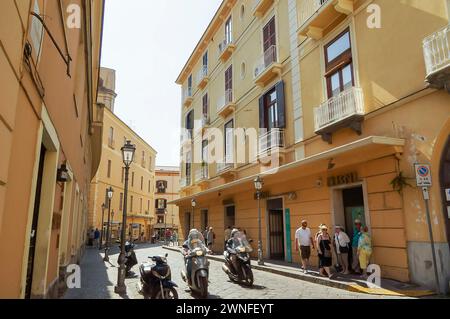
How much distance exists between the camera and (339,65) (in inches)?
472

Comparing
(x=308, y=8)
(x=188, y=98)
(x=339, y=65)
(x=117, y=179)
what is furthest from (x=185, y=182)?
(x=339, y=65)

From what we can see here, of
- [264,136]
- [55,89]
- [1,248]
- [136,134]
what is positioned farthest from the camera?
[136,134]

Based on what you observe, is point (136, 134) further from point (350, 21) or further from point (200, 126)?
point (350, 21)

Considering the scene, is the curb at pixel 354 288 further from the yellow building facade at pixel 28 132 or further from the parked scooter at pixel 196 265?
the yellow building facade at pixel 28 132

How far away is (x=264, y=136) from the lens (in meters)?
16.0

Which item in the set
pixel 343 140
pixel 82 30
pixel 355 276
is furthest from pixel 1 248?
pixel 343 140

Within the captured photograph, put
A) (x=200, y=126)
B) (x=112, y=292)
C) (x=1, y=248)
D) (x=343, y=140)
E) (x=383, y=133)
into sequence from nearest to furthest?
(x=1, y=248)
(x=112, y=292)
(x=383, y=133)
(x=343, y=140)
(x=200, y=126)

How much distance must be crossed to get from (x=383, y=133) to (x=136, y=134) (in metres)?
39.3

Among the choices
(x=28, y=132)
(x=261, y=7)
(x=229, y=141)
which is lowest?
(x=28, y=132)

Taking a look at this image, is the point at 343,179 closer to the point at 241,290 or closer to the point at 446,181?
the point at 446,181

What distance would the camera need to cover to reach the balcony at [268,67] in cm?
1560

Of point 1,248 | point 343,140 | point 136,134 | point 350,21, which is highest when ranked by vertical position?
point 136,134

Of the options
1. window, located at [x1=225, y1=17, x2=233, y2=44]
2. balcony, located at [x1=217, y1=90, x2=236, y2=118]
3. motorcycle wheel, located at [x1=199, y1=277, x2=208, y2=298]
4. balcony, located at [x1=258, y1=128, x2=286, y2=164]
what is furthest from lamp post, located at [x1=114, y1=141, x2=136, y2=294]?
window, located at [x1=225, y1=17, x2=233, y2=44]

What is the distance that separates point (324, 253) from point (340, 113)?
14.6 feet
